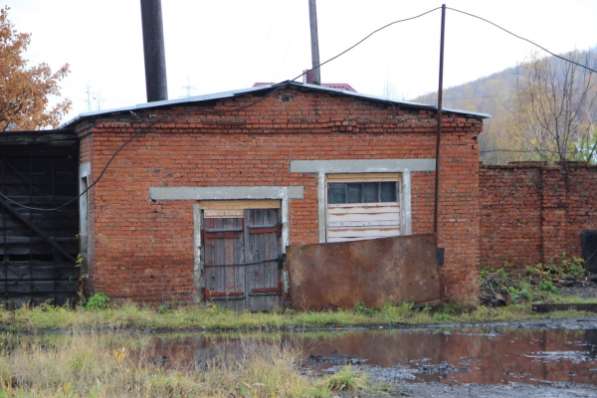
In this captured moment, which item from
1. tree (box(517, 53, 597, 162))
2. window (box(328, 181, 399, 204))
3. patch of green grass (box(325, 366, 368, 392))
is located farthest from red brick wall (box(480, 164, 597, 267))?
patch of green grass (box(325, 366, 368, 392))

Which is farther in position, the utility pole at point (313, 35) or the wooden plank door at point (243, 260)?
the utility pole at point (313, 35)

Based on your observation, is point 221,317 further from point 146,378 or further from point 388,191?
point 146,378

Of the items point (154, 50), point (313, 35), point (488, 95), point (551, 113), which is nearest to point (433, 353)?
point (154, 50)

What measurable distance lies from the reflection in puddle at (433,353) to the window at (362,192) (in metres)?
3.08

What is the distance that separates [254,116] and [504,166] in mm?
7524

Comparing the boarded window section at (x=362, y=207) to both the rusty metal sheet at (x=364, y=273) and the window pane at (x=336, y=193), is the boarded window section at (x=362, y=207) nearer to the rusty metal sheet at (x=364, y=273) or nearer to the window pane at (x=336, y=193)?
the window pane at (x=336, y=193)

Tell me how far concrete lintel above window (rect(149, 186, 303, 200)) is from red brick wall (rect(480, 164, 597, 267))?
259 inches

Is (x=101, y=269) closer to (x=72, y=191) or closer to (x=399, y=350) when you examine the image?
(x=72, y=191)

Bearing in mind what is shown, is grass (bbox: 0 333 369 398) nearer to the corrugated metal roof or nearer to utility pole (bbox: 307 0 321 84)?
the corrugated metal roof

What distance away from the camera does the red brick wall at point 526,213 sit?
2186cm

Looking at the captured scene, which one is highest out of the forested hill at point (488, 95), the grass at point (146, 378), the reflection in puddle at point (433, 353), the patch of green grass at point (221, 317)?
the forested hill at point (488, 95)

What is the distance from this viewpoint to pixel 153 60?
826 inches

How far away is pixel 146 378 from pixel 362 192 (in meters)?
8.63

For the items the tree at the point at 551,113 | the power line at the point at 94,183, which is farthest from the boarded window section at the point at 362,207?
the tree at the point at 551,113
